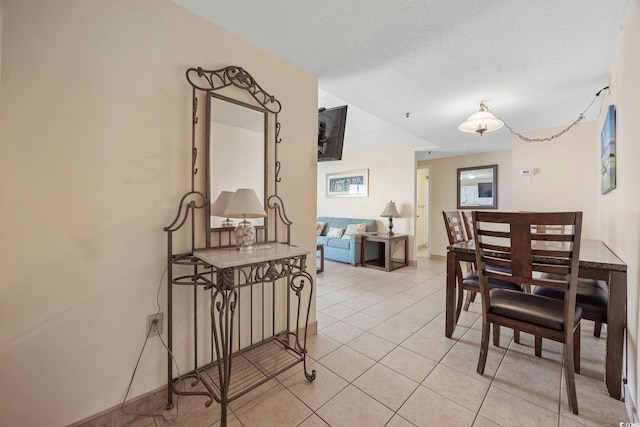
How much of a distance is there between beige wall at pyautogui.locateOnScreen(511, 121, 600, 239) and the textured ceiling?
0.65 m

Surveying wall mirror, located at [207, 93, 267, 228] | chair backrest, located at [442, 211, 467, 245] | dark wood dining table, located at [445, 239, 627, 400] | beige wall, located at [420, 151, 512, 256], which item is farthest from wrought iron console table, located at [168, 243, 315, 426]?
beige wall, located at [420, 151, 512, 256]

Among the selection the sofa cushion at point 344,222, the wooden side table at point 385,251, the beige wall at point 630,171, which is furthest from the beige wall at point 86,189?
the sofa cushion at point 344,222

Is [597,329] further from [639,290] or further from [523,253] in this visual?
[523,253]

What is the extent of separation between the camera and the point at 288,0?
56.1 inches

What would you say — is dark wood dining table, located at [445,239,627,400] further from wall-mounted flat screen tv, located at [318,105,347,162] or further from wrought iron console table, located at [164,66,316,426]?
wall-mounted flat screen tv, located at [318,105,347,162]

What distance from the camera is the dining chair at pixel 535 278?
1.34 meters

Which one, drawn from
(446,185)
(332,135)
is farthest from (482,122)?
(446,185)

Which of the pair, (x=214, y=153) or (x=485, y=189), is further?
(x=485, y=189)

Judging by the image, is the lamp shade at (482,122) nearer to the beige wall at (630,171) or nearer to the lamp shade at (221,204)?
the beige wall at (630,171)

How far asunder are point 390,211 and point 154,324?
160 inches

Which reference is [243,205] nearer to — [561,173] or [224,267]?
[224,267]

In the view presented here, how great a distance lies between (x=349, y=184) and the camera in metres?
5.77

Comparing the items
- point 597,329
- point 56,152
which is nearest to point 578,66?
point 597,329

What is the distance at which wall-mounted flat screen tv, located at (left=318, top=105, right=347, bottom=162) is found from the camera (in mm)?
2619
